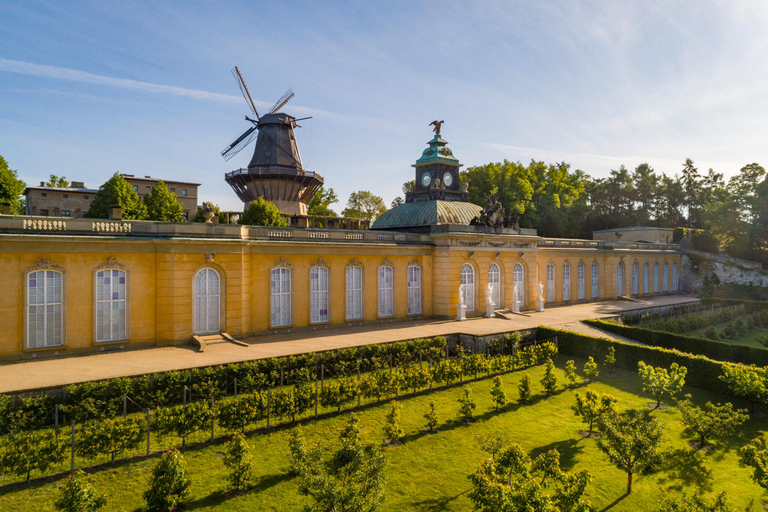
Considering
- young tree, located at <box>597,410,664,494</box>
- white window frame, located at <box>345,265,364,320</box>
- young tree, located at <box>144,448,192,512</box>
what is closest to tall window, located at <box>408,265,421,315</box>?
white window frame, located at <box>345,265,364,320</box>

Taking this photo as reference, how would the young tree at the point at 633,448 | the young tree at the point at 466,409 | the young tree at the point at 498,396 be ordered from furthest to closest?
the young tree at the point at 498,396 → the young tree at the point at 466,409 → the young tree at the point at 633,448

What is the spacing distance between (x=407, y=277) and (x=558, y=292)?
2075cm

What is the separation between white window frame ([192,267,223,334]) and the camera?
27395mm

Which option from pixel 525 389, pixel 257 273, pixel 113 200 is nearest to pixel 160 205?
pixel 113 200

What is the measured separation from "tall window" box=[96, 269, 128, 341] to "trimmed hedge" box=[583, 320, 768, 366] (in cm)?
3108

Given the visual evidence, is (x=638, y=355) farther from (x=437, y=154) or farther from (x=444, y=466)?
(x=437, y=154)

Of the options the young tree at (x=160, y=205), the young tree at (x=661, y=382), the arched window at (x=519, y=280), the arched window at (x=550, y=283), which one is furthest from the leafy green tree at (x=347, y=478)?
the young tree at (x=160, y=205)

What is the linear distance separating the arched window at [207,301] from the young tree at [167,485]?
51.5 feet

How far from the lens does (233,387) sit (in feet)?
67.6

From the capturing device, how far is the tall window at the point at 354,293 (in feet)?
112

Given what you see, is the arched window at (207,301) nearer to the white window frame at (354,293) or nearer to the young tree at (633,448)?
the white window frame at (354,293)

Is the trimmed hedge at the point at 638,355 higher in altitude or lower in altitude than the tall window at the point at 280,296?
lower

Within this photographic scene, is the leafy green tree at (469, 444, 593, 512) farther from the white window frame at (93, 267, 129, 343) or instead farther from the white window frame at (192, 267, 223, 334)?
the white window frame at (93, 267, 129, 343)

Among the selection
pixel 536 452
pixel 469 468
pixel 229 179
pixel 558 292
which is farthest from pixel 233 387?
pixel 229 179
